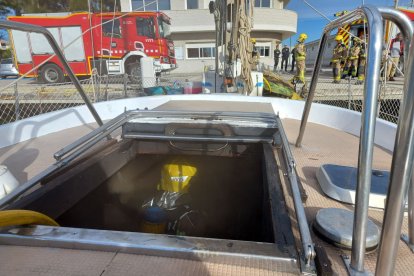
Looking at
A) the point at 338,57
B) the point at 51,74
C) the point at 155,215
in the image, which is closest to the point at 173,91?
the point at 155,215

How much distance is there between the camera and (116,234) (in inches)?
37.9

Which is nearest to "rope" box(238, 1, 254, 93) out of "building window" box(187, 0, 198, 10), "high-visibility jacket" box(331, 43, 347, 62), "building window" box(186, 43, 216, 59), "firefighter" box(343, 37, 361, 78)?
"high-visibility jacket" box(331, 43, 347, 62)

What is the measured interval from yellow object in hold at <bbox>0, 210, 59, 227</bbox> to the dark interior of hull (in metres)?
0.45

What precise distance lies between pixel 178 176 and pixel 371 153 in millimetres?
1800

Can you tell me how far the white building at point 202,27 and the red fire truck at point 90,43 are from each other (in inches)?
255

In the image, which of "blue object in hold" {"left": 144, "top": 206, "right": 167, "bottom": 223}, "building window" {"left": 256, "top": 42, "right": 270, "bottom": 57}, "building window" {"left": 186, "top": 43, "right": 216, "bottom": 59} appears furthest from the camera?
"building window" {"left": 256, "top": 42, "right": 270, "bottom": 57}

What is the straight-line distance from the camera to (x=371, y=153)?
76 cm

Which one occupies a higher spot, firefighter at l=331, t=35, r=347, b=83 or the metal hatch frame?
firefighter at l=331, t=35, r=347, b=83

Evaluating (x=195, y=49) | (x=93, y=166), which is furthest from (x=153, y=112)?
(x=195, y=49)

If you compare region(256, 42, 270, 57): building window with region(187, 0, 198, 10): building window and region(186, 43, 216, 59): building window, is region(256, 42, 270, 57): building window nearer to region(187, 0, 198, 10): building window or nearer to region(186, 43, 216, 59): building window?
region(186, 43, 216, 59): building window

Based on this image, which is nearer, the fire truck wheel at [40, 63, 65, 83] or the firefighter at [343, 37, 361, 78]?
the firefighter at [343, 37, 361, 78]

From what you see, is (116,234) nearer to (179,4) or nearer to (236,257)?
(236,257)

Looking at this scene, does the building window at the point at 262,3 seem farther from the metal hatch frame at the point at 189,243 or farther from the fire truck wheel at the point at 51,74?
the metal hatch frame at the point at 189,243

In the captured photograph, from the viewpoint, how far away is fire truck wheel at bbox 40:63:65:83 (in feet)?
40.4
